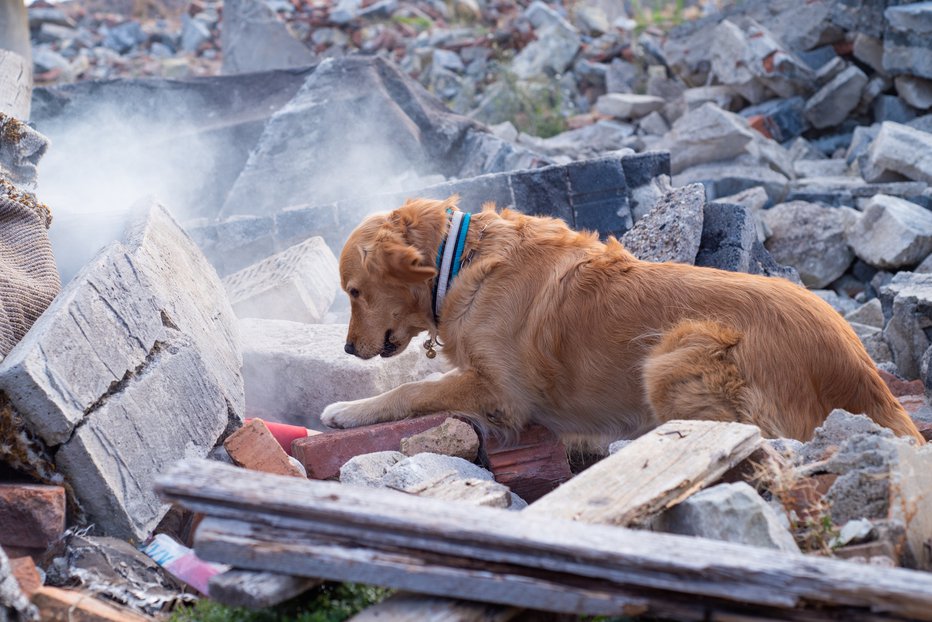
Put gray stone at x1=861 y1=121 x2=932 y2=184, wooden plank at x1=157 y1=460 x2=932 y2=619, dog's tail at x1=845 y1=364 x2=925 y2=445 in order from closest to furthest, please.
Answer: wooden plank at x1=157 y1=460 x2=932 y2=619 → dog's tail at x1=845 y1=364 x2=925 y2=445 → gray stone at x1=861 y1=121 x2=932 y2=184

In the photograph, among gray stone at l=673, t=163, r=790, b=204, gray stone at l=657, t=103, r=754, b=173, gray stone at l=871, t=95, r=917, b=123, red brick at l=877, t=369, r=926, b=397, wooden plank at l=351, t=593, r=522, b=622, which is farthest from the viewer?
gray stone at l=871, t=95, r=917, b=123

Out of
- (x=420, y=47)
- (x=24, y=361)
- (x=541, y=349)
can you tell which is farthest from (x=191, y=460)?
(x=420, y=47)

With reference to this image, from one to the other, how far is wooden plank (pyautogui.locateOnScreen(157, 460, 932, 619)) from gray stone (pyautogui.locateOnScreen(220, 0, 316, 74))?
46.2 ft

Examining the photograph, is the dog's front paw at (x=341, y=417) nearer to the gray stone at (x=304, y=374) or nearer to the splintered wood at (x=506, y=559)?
the gray stone at (x=304, y=374)

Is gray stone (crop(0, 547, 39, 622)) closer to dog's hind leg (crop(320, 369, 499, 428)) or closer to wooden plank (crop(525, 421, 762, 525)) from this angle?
wooden plank (crop(525, 421, 762, 525))

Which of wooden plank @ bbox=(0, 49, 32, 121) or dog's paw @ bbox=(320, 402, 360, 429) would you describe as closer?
dog's paw @ bbox=(320, 402, 360, 429)

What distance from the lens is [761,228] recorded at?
8523 mm

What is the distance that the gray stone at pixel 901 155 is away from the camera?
952cm

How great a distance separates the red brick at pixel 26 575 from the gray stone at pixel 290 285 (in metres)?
3.29

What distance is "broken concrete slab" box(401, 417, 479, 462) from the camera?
4746 millimetres

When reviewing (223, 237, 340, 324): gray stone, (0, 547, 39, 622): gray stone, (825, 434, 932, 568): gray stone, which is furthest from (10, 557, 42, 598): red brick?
(223, 237, 340, 324): gray stone

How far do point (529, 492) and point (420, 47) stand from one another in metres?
13.9

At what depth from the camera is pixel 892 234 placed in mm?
7910

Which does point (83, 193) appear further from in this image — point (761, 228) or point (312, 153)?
point (761, 228)
